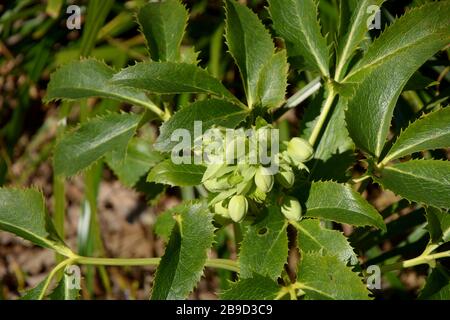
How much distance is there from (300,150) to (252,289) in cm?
20

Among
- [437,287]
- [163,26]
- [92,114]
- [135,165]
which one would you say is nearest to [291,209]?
[437,287]

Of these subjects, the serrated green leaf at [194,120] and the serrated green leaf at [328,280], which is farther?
the serrated green leaf at [194,120]

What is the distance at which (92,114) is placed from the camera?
1.73 m

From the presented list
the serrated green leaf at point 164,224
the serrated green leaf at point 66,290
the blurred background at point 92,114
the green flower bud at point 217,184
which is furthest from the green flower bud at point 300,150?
the blurred background at point 92,114

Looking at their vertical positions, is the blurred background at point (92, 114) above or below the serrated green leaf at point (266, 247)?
above

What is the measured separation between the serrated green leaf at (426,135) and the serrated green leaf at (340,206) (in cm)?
12

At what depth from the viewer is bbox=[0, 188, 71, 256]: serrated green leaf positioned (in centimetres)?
96

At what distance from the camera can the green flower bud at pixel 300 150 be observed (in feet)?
2.66

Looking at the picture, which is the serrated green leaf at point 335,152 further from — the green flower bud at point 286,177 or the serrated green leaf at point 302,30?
the green flower bud at point 286,177

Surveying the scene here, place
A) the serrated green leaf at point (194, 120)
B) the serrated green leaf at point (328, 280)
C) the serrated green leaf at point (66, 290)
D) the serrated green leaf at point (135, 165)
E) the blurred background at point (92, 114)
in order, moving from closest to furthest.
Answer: the serrated green leaf at point (328, 280)
the serrated green leaf at point (194, 120)
the serrated green leaf at point (66, 290)
the serrated green leaf at point (135, 165)
the blurred background at point (92, 114)

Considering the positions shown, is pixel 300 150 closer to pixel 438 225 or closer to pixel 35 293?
pixel 438 225

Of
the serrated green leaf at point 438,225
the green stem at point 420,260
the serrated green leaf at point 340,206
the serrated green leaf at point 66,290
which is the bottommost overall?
the green stem at point 420,260

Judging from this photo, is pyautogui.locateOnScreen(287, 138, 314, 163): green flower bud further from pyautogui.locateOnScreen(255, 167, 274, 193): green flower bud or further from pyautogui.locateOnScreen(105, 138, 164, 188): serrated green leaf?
pyautogui.locateOnScreen(105, 138, 164, 188): serrated green leaf

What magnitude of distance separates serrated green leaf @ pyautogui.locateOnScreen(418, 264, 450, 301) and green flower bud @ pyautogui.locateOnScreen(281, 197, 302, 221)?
0.25m
